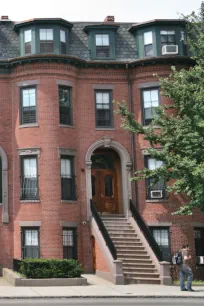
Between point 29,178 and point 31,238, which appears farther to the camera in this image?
point 29,178

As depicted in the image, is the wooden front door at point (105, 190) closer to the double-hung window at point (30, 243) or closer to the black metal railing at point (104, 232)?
the black metal railing at point (104, 232)

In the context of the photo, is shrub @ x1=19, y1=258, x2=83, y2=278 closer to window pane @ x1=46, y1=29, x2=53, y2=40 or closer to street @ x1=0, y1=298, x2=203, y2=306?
street @ x1=0, y1=298, x2=203, y2=306

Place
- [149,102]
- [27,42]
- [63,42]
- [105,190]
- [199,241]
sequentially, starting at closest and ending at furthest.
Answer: [199,241] < [27,42] < [149,102] < [63,42] < [105,190]

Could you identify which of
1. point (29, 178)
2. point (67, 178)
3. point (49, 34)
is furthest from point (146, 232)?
point (49, 34)

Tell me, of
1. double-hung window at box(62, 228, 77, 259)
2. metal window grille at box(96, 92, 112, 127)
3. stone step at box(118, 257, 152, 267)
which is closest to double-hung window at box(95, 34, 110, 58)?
metal window grille at box(96, 92, 112, 127)

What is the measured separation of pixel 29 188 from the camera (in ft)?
87.7

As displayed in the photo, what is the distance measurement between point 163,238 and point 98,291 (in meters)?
7.88

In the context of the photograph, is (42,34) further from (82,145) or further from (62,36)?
(82,145)

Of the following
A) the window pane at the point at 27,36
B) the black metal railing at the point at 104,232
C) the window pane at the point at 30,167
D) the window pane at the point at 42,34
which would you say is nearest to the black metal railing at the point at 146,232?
the black metal railing at the point at 104,232

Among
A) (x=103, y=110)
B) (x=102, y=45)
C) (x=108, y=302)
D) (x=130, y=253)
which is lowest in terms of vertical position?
(x=108, y=302)

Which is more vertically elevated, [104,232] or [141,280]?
[104,232]

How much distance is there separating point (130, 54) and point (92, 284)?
41.9 feet

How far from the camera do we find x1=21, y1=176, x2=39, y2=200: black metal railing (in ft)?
87.2

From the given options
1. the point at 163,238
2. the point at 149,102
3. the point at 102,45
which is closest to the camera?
the point at 163,238
